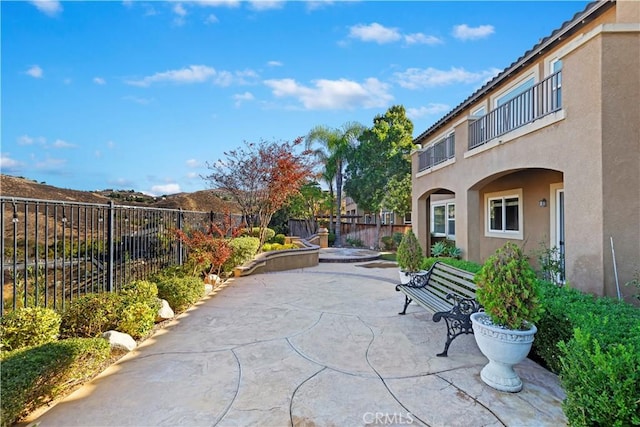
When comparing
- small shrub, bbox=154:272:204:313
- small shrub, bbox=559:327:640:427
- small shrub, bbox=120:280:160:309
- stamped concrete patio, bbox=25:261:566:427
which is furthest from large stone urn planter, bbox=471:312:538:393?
small shrub, bbox=154:272:204:313

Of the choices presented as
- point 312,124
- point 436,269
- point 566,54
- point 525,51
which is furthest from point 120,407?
point 312,124

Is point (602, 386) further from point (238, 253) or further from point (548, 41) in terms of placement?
point (238, 253)

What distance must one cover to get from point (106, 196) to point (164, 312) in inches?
373

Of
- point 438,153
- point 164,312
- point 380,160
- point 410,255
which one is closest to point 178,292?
point 164,312

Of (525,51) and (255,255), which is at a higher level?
(525,51)

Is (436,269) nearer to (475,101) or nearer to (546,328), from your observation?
(546,328)

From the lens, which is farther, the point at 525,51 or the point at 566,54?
the point at 525,51

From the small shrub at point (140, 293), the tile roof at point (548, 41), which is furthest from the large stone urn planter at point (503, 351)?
the tile roof at point (548, 41)

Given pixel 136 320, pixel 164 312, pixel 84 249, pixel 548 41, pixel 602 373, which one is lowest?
pixel 164 312

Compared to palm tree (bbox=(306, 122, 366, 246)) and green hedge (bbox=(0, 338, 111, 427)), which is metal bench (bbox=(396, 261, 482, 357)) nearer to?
green hedge (bbox=(0, 338, 111, 427))

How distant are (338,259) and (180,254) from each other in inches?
304

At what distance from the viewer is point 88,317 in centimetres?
418

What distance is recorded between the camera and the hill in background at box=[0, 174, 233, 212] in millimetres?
8363

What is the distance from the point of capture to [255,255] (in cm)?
1141
